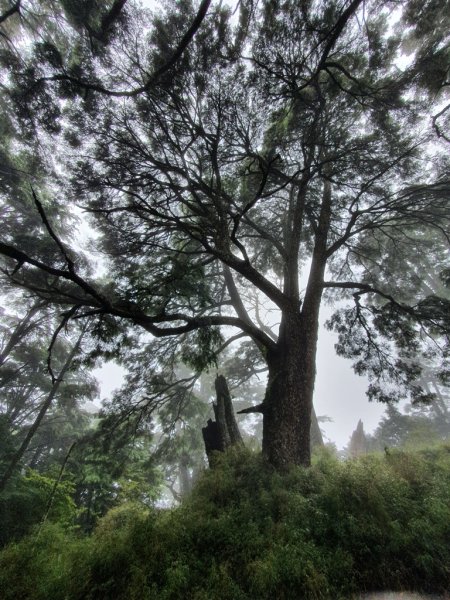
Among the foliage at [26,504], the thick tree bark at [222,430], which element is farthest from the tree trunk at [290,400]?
the foliage at [26,504]

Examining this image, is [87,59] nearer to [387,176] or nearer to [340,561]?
[387,176]

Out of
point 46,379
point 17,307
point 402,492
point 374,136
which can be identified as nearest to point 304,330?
point 402,492

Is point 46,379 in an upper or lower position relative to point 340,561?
upper

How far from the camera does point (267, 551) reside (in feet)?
11.4

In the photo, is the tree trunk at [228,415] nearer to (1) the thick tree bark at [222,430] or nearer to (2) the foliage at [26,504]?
(1) the thick tree bark at [222,430]

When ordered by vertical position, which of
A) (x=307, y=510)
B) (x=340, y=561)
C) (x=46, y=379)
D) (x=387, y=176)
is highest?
(x=387, y=176)

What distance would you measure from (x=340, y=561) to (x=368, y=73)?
9.51m

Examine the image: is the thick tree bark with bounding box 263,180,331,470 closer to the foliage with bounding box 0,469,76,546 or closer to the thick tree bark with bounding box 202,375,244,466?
the thick tree bark with bounding box 202,375,244,466

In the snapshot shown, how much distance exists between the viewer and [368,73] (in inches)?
280

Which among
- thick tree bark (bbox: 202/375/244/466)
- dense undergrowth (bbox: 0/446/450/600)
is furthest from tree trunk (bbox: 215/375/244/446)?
dense undergrowth (bbox: 0/446/450/600)

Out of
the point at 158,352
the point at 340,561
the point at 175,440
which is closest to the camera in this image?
the point at 340,561

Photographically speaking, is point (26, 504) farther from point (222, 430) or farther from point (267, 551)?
point (267, 551)

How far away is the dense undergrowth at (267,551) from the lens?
3.12 meters

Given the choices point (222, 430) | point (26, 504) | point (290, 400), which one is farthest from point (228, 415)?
point (26, 504)
